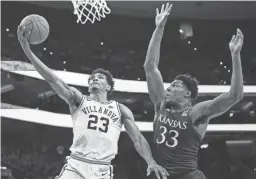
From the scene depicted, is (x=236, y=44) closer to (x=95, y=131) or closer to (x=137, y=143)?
(x=137, y=143)

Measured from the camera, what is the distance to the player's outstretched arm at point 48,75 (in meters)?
5.05

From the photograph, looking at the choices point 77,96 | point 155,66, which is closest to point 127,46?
point 77,96

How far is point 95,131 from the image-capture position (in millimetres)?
5379

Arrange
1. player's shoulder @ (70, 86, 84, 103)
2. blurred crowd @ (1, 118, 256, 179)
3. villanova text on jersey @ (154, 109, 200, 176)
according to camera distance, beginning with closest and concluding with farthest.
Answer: villanova text on jersey @ (154, 109, 200, 176), player's shoulder @ (70, 86, 84, 103), blurred crowd @ (1, 118, 256, 179)

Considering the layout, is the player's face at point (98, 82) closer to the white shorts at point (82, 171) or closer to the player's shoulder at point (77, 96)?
the player's shoulder at point (77, 96)

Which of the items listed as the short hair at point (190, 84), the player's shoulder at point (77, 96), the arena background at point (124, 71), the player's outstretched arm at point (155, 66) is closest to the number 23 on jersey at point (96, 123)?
the player's shoulder at point (77, 96)

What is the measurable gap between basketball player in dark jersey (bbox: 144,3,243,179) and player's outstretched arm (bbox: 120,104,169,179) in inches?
3.5

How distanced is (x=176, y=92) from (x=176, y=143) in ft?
1.80

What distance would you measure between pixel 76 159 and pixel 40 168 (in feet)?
36.8

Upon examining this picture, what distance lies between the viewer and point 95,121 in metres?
5.43

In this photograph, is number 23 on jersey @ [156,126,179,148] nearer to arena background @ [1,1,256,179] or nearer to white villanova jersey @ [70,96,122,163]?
white villanova jersey @ [70,96,122,163]

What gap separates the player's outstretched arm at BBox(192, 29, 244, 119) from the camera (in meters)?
4.45

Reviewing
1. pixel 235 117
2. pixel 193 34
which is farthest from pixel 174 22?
pixel 235 117

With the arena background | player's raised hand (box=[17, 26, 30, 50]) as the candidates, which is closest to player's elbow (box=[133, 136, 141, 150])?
player's raised hand (box=[17, 26, 30, 50])
